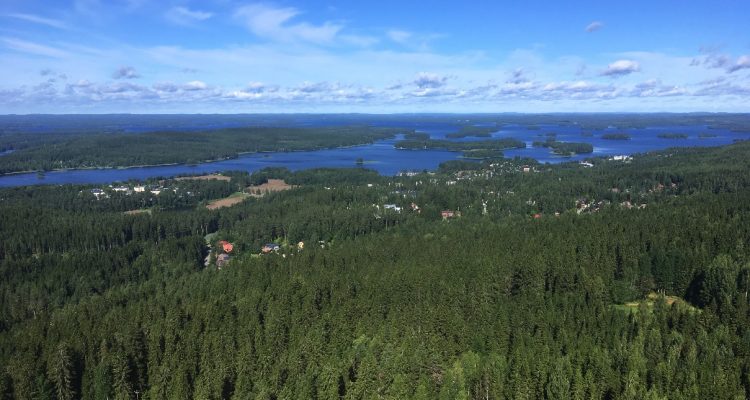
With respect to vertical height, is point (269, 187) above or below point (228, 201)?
above

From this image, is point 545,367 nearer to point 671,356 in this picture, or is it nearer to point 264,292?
point 671,356

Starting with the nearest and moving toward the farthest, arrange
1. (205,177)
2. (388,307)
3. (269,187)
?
1. (388,307)
2. (269,187)
3. (205,177)

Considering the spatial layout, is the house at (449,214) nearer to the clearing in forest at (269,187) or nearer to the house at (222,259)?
the house at (222,259)

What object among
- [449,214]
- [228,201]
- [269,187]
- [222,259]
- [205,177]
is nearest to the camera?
[222,259]

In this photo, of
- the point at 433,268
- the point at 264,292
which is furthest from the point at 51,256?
the point at 433,268

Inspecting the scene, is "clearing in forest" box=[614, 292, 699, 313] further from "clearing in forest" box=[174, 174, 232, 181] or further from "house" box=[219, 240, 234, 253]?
"clearing in forest" box=[174, 174, 232, 181]

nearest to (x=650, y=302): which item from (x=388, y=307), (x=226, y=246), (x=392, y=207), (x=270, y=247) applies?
(x=388, y=307)

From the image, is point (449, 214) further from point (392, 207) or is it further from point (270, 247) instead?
point (270, 247)
